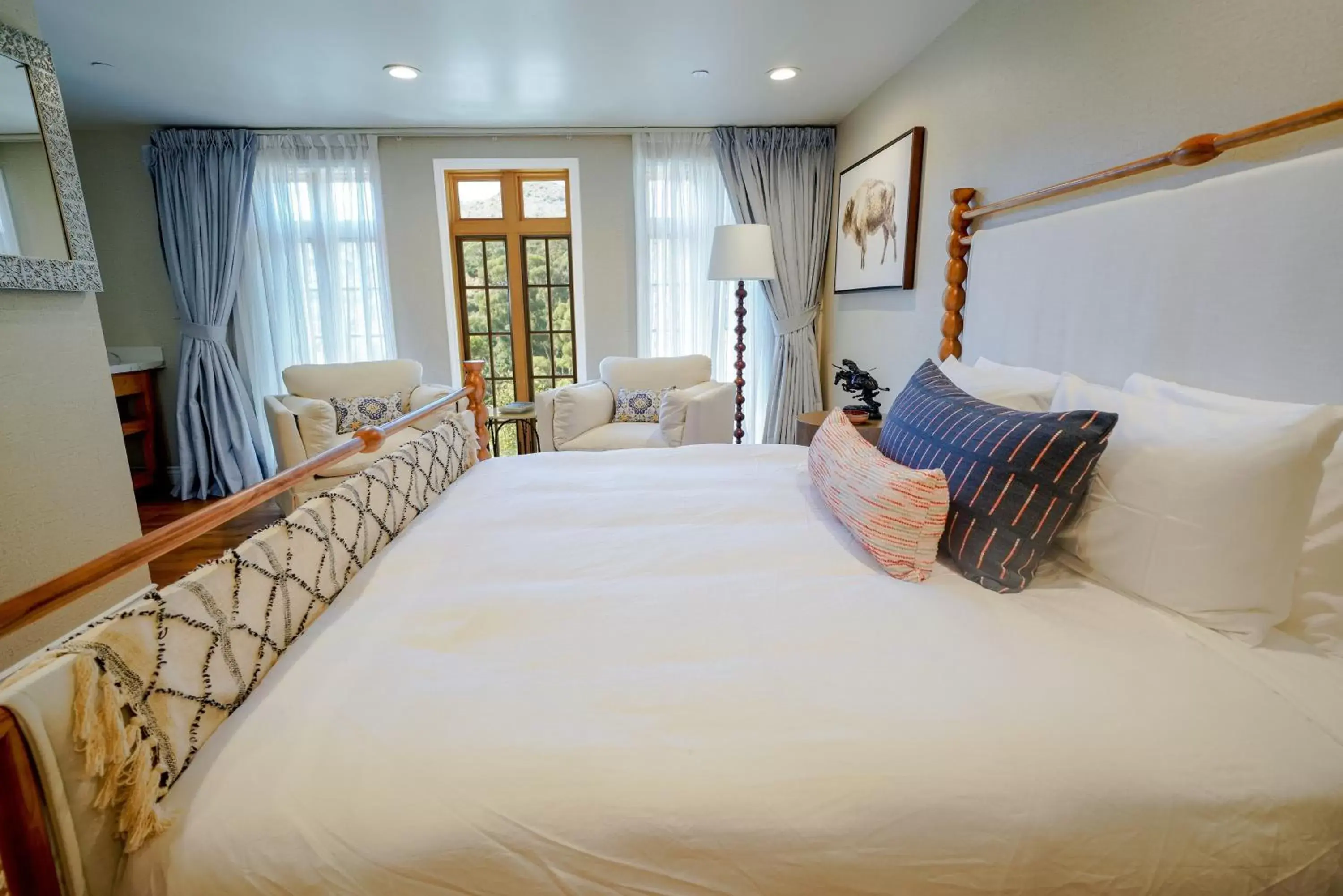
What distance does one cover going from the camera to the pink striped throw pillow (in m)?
1.15

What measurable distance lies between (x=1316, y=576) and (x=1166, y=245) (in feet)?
2.54

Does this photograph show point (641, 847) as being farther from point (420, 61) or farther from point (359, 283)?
point (359, 283)

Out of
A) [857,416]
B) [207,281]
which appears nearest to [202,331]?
Answer: [207,281]

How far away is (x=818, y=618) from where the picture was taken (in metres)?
1.01

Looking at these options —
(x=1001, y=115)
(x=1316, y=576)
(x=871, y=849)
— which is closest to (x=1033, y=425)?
(x=1316, y=576)

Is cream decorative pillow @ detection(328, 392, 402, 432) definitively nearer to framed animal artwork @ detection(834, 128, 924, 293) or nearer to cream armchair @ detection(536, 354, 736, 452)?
cream armchair @ detection(536, 354, 736, 452)

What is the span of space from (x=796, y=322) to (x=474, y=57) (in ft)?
7.66

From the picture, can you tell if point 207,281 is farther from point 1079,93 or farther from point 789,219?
point 1079,93

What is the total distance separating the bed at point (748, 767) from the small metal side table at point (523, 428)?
267cm

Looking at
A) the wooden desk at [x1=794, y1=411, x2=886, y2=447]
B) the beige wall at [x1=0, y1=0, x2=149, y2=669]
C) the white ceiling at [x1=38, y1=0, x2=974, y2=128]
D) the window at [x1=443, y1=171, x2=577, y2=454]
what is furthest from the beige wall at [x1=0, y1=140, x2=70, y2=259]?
the wooden desk at [x1=794, y1=411, x2=886, y2=447]

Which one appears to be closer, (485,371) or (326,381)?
(326,381)

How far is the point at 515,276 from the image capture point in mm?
4156

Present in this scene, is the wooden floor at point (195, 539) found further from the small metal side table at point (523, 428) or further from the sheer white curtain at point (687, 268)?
the sheer white curtain at point (687, 268)

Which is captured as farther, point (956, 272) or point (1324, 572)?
point (956, 272)
